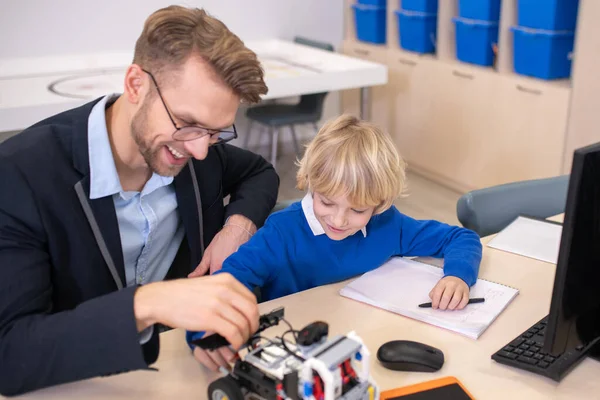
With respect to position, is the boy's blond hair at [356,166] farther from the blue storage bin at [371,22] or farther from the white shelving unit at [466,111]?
the blue storage bin at [371,22]

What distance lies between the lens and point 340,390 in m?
0.87

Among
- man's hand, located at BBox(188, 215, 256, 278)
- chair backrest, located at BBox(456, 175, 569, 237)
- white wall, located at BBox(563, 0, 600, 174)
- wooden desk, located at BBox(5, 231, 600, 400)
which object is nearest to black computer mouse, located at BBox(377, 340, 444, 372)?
wooden desk, located at BBox(5, 231, 600, 400)

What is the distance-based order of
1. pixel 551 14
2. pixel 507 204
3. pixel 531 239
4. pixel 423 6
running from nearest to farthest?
pixel 531 239 < pixel 507 204 < pixel 551 14 < pixel 423 6

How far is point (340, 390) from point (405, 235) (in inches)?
28.3

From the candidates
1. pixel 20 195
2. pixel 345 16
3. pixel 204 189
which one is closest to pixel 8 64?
pixel 345 16

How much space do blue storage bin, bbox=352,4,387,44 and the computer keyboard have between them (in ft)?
11.4

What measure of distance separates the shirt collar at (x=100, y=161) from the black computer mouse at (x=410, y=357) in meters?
0.61

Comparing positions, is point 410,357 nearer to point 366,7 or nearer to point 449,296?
point 449,296

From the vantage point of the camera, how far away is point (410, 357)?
112 cm

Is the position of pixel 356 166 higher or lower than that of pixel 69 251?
higher

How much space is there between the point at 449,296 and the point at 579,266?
38cm

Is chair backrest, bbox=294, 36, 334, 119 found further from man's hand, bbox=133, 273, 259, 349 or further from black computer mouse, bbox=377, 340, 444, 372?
man's hand, bbox=133, 273, 259, 349

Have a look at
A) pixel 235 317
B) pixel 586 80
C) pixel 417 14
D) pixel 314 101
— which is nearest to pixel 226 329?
pixel 235 317

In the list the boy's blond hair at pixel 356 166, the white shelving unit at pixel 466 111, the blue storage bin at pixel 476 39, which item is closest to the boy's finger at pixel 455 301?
the boy's blond hair at pixel 356 166
